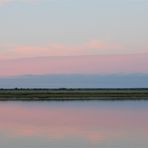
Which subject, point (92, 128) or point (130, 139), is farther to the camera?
point (92, 128)

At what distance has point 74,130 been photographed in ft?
60.3

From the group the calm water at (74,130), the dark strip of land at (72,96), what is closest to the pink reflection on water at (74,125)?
the calm water at (74,130)

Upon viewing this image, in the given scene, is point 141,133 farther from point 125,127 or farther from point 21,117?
point 21,117

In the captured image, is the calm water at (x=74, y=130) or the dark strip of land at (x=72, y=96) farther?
the dark strip of land at (x=72, y=96)

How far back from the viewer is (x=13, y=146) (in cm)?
1482

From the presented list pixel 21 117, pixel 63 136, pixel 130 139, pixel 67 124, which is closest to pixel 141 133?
pixel 130 139

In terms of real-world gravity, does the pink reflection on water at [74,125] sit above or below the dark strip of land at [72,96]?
below

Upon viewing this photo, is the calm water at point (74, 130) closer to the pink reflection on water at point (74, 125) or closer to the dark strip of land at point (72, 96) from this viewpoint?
the pink reflection on water at point (74, 125)

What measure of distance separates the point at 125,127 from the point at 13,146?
5.61m

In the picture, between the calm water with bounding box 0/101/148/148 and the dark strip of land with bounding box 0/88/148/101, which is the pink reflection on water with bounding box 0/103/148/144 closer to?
the calm water with bounding box 0/101/148/148

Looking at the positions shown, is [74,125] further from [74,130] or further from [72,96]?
[72,96]

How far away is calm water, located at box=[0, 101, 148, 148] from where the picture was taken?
15219 mm

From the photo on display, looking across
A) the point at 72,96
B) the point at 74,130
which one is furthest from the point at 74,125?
the point at 72,96

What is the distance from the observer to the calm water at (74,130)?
15219mm
